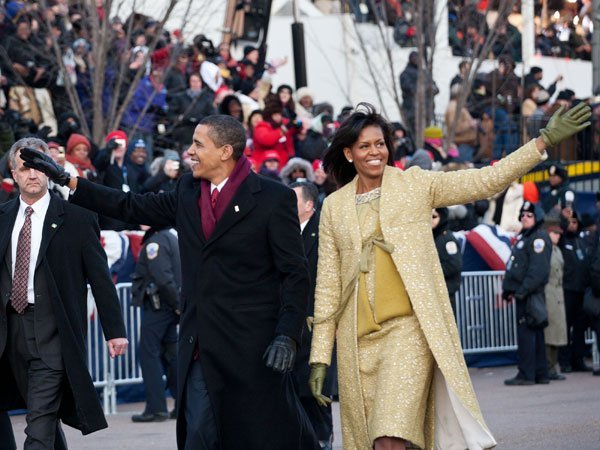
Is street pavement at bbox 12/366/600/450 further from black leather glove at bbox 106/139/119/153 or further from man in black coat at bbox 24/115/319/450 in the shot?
man in black coat at bbox 24/115/319/450

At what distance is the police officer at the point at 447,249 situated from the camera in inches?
588

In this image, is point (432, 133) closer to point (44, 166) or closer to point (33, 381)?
point (33, 381)

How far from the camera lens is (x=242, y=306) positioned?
772 centimetres

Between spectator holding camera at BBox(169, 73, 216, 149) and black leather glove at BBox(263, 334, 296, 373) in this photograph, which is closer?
black leather glove at BBox(263, 334, 296, 373)

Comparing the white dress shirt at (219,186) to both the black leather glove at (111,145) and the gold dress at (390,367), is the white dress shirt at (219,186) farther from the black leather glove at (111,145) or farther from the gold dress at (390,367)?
the black leather glove at (111,145)

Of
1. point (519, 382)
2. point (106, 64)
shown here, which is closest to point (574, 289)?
point (519, 382)

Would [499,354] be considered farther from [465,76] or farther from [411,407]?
[411,407]

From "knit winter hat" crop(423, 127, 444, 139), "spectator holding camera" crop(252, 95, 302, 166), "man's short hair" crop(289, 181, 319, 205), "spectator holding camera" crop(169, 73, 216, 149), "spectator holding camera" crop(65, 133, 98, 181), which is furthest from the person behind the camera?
"knit winter hat" crop(423, 127, 444, 139)

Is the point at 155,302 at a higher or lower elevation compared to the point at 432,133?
lower

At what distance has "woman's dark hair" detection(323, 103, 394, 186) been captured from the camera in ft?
Result: 25.7

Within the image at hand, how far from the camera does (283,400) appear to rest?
25.7 feet

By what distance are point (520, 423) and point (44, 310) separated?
5072 mm

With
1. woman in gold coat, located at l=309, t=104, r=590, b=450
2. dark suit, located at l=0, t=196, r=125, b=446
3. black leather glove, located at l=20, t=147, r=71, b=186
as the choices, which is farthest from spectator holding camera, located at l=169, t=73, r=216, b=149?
woman in gold coat, located at l=309, t=104, r=590, b=450

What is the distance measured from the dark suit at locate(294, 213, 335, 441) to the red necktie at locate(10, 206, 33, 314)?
1977mm
